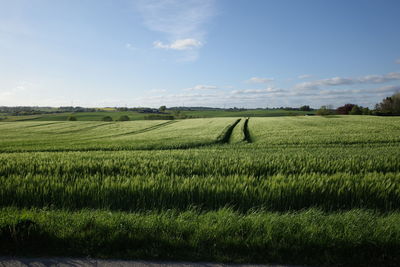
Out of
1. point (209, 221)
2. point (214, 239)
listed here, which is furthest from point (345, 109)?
point (214, 239)

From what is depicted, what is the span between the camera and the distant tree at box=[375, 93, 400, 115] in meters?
71.1

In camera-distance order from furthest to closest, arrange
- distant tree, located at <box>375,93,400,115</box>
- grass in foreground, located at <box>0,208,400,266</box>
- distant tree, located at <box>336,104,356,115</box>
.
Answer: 1. distant tree, located at <box>336,104,356,115</box>
2. distant tree, located at <box>375,93,400,115</box>
3. grass in foreground, located at <box>0,208,400,266</box>

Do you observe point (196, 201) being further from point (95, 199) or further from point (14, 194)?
point (14, 194)

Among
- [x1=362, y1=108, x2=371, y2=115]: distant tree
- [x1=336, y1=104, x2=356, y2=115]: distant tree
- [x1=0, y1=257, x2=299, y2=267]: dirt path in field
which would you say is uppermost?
[x1=336, y1=104, x2=356, y2=115]: distant tree

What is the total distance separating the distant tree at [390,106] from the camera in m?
71.1

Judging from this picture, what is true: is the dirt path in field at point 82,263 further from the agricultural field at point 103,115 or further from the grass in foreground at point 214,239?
the agricultural field at point 103,115

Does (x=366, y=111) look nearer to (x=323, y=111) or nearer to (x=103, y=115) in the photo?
(x=323, y=111)

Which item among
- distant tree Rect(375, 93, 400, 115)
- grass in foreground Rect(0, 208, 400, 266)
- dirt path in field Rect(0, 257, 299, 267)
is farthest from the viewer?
distant tree Rect(375, 93, 400, 115)

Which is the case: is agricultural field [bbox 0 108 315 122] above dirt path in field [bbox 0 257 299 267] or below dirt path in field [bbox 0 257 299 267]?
above

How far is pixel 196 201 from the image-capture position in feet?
14.4

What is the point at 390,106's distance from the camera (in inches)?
2918

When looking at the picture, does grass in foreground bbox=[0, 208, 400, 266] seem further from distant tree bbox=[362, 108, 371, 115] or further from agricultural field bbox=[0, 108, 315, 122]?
distant tree bbox=[362, 108, 371, 115]

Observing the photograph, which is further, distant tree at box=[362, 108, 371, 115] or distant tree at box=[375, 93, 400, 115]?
distant tree at box=[362, 108, 371, 115]

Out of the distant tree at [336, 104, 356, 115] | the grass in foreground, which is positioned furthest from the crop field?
the distant tree at [336, 104, 356, 115]
